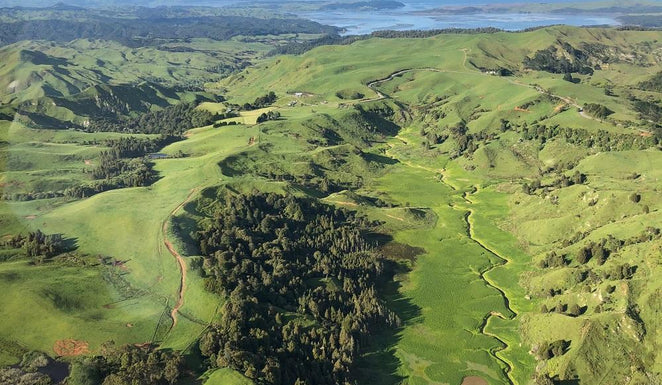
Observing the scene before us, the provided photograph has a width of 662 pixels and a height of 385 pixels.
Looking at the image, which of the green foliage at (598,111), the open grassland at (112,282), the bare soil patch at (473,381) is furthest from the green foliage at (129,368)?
the green foliage at (598,111)

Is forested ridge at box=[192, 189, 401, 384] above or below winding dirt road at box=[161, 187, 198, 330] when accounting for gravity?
below

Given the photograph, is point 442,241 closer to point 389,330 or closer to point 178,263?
point 389,330

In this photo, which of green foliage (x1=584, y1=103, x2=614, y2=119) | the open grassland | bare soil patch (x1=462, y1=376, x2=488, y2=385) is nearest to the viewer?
the open grassland

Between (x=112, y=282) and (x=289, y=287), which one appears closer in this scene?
(x=112, y=282)

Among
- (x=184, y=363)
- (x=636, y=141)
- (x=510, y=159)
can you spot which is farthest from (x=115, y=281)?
(x=636, y=141)

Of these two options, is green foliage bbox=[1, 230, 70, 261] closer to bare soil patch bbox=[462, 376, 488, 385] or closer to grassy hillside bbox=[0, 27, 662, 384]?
grassy hillside bbox=[0, 27, 662, 384]

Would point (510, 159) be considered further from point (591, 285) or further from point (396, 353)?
point (396, 353)

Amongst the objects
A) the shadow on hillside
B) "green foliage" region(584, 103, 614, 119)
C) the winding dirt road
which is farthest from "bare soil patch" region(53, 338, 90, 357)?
"green foliage" region(584, 103, 614, 119)

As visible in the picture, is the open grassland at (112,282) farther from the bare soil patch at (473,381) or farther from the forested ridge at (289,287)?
the bare soil patch at (473,381)

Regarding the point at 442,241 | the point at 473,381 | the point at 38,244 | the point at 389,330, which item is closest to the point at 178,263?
the point at 38,244
